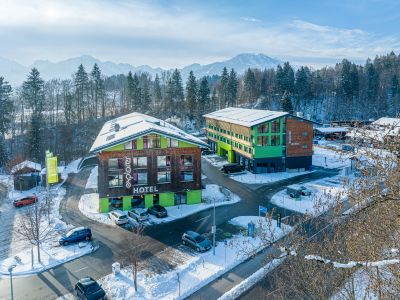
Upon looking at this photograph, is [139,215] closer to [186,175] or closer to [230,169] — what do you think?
[186,175]

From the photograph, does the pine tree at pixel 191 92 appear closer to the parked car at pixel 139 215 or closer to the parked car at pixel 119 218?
the parked car at pixel 139 215

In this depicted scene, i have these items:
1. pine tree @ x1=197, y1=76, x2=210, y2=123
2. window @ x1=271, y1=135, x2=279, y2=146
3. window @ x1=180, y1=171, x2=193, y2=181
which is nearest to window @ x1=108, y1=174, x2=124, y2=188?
window @ x1=180, y1=171, x2=193, y2=181

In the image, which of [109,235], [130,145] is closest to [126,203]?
[130,145]

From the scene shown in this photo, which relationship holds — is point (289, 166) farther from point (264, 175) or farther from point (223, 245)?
point (223, 245)

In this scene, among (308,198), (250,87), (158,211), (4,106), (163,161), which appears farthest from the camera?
(250,87)

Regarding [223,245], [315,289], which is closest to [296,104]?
[223,245]

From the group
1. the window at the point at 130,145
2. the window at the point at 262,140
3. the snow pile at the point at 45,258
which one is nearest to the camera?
the snow pile at the point at 45,258

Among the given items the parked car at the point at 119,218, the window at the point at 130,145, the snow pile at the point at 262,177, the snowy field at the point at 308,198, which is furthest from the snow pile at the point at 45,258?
the snow pile at the point at 262,177
